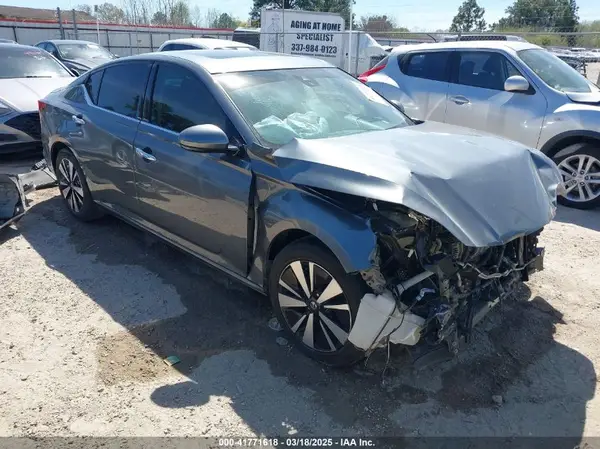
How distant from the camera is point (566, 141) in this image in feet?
19.1

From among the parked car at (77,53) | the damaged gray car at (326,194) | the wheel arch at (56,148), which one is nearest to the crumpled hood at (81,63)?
the parked car at (77,53)

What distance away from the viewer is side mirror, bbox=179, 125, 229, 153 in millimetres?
3025

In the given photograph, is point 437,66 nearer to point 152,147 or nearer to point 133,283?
point 152,147

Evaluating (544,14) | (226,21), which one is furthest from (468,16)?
(226,21)

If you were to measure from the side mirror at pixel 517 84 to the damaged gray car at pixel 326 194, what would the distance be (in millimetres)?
2718

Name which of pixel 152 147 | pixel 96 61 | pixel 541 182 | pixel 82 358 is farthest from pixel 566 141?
pixel 96 61

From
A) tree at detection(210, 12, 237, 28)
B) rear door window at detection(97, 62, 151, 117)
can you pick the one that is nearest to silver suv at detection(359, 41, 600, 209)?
rear door window at detection(97, 62, 151, 117)

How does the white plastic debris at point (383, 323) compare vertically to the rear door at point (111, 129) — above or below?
below

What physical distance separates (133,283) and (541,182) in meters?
3.09

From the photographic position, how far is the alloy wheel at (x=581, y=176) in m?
5.70

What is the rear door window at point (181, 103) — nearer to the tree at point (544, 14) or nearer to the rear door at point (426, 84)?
the rear door at point (426, 84)

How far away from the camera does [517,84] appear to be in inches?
237

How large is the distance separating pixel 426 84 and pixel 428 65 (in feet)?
0.95

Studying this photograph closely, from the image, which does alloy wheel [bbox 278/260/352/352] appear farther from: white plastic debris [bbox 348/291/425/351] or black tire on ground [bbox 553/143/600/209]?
black tire on ground [bbox 553/143/600/209]
